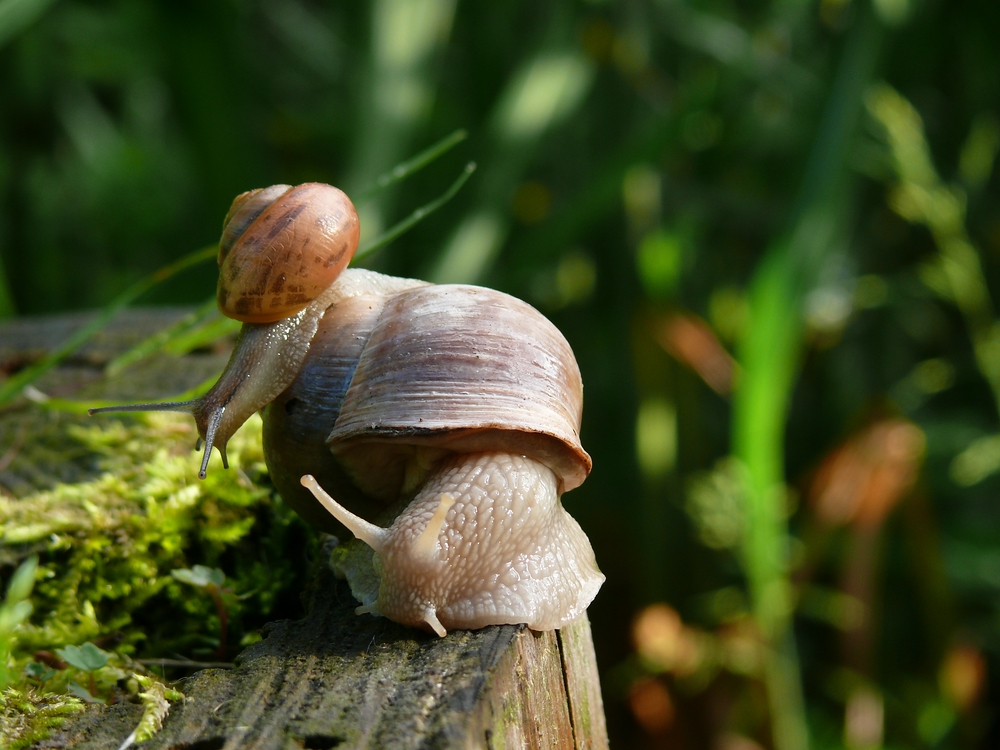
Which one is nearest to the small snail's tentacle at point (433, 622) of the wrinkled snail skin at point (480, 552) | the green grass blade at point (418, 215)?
the wrinkled snail skin at point (480, 552)

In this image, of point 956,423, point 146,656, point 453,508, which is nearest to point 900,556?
point 956,423

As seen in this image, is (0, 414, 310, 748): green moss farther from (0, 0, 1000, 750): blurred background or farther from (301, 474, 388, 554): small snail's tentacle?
(0, 0, 1000, 750): blurred background

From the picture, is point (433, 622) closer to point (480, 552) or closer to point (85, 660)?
point (480, 552)

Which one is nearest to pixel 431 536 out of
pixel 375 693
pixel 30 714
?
pixel 375 693

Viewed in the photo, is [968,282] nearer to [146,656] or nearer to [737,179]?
[737,179]

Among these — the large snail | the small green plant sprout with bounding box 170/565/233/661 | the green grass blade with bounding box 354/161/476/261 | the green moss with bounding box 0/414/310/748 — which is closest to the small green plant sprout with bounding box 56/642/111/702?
the green moss with bounding box 0/414/310/748
